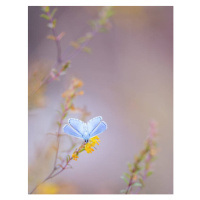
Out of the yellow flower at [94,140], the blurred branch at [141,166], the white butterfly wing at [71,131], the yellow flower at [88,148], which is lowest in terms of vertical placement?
the blurred branch at [141,166]

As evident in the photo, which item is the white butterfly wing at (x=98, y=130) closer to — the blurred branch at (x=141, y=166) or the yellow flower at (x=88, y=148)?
the yellow flower at (x=88, y=148)

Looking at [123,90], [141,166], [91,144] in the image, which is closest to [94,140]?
[91,144]

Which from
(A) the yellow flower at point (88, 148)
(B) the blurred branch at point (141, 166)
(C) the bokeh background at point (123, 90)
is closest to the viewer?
(A) the yellow flower at point (88, 148)

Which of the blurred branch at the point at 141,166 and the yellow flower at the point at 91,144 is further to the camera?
the blurred branch at the point at 141,166

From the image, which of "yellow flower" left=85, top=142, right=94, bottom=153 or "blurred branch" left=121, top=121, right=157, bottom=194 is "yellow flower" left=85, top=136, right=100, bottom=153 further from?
"blurred branch" left=121, top=121, right=157, bottom=194

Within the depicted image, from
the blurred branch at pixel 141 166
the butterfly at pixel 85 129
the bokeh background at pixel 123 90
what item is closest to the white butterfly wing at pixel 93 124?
the butterfly at pixel 85 129

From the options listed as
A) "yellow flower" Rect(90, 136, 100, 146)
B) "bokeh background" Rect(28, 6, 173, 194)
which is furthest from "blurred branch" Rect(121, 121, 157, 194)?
"bokeh background" Rect(28, 6, 173, 194)
